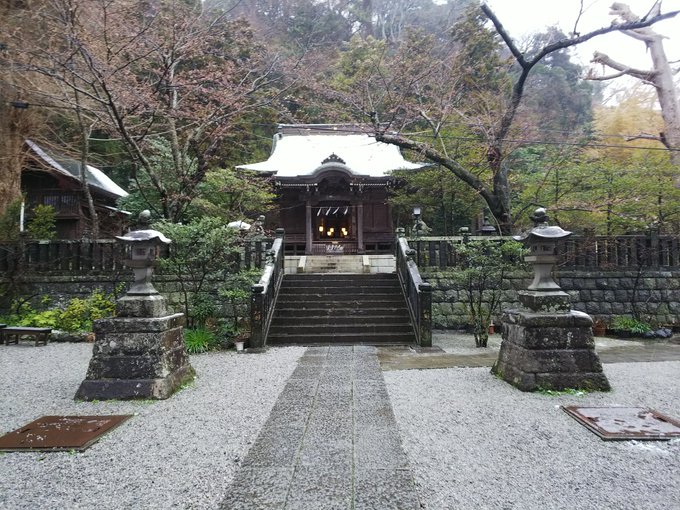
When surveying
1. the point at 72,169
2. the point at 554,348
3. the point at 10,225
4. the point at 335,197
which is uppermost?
the point at 72,169

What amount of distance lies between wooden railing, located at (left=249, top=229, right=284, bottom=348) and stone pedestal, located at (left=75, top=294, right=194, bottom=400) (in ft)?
8.80

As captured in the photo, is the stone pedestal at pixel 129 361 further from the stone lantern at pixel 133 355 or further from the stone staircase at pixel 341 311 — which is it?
the stone staircase at pixel 341 311

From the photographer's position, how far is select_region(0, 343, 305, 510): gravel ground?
222 centimetres

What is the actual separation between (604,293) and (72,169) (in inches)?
751

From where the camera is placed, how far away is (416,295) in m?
7.32

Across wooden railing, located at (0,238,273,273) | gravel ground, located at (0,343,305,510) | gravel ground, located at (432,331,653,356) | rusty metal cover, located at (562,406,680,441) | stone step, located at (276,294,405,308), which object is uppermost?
wooden railing, located at (0,238,273,273)

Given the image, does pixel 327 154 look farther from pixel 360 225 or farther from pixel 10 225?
pixel 10 225

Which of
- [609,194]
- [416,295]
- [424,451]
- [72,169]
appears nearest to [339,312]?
[416,295]

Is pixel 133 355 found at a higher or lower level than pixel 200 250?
lower

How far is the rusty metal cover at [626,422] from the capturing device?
2936 mm

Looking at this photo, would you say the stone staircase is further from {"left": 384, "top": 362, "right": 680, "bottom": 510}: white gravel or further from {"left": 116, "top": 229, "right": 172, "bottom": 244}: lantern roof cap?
{"left": 116, "top": 229, "right": 172, "bottom": 244}: lantern roof cap

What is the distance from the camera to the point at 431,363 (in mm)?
5559

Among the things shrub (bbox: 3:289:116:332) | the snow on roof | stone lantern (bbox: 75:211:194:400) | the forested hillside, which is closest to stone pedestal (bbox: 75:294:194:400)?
stone lantern (bbox: 75:211:194:400)

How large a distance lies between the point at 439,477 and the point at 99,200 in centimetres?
1819
